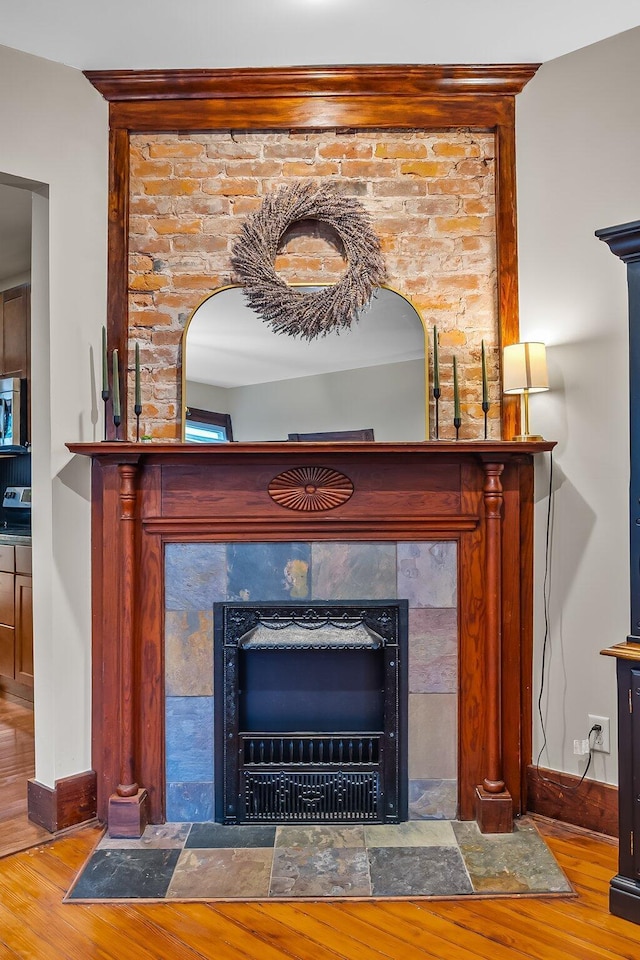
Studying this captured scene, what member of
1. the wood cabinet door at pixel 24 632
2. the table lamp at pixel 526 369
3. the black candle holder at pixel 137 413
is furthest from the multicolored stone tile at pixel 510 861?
the wood cabinet door at pixel 24 632

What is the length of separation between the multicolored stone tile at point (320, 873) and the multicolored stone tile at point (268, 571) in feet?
2.87

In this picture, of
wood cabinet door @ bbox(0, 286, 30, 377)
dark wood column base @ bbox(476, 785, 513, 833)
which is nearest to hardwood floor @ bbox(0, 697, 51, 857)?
dark wood column base @ bbox(476, 785, 513, 833)

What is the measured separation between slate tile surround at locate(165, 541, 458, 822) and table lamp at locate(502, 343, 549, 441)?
0.64 m

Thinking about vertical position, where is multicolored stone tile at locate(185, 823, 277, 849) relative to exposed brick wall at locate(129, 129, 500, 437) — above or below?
below

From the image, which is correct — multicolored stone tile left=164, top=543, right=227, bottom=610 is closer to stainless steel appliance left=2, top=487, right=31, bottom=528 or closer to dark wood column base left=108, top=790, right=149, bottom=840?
dark wood column base left=108, top=790, right=149, bottom=840

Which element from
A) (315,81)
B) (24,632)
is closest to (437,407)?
(315,81)

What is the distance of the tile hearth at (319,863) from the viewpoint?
220 centimetres

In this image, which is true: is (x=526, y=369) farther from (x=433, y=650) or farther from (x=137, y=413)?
(x=137, y=413)

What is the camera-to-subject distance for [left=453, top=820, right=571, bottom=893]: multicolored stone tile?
2.22 m

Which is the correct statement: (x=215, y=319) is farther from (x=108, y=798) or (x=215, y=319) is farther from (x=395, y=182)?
(x=108, y=798)

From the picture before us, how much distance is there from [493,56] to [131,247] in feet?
5.11

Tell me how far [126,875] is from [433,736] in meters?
1.16

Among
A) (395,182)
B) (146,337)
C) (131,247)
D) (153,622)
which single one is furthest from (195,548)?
(395,182)

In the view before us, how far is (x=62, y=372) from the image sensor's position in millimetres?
2633
